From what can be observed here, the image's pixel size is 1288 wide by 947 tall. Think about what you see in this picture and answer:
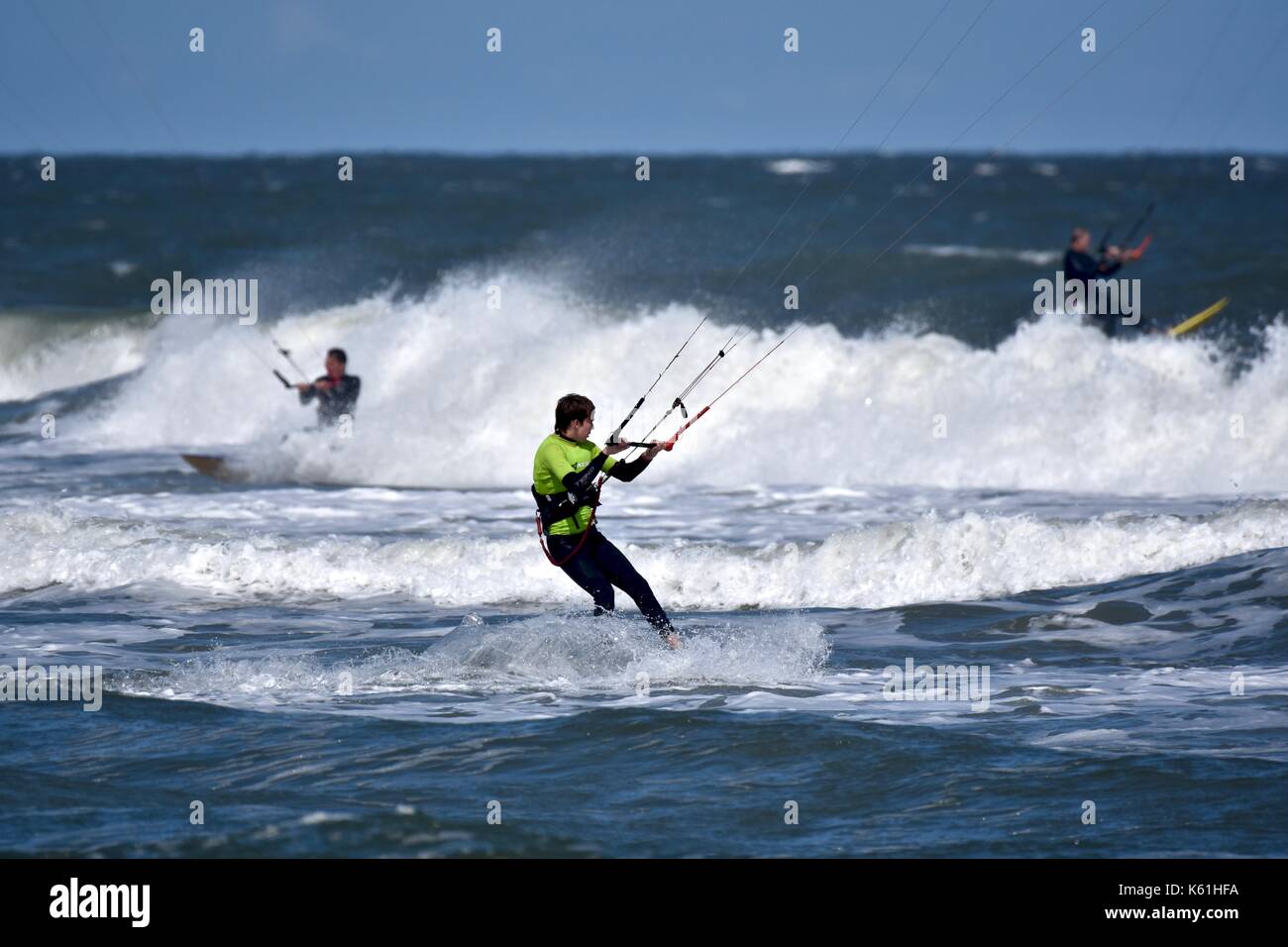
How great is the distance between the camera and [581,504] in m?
8.89

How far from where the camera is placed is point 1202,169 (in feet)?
204

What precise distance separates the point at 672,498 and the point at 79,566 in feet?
19.8

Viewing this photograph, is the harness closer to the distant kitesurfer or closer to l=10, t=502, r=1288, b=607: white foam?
l=10, t=502, r=1288, b=607: white foam

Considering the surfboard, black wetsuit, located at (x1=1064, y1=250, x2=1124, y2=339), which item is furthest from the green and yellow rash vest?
black wetsuit, located at (x1=1064, y1=250, x2=1124, y2=339)

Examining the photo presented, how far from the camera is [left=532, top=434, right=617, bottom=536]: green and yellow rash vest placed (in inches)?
346

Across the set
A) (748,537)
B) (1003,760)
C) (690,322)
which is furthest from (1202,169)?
(1003,760)

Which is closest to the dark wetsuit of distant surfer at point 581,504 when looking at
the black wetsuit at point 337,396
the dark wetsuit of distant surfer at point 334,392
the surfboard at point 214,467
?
the dark wetsuit of distant surfer at point 334,392

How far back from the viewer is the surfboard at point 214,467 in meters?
17.7

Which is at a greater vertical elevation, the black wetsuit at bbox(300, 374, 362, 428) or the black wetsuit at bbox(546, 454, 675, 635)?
the black wetsuit at bbox(300, 374, 362, 428)

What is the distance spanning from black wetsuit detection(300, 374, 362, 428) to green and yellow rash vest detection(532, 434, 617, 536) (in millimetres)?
9330

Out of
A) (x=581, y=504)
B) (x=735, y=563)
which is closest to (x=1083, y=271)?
(x=735, y=563)

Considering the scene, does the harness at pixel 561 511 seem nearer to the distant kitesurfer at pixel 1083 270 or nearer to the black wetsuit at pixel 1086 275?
the distant kitesurfer at pixel 1083 270

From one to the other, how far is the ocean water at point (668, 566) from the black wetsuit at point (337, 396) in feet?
1.67

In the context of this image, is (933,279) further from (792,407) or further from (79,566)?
(79,566)
